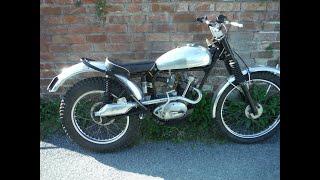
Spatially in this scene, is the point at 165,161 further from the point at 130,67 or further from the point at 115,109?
the point at 130,67

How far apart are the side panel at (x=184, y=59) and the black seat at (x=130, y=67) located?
0.10 meters

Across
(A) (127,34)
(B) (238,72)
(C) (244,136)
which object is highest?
(A) (127,34)

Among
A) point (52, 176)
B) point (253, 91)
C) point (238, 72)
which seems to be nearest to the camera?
point (52, 176)

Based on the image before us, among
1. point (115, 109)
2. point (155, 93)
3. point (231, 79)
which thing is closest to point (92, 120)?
point (115, 109)

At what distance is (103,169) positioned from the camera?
12.1 ft

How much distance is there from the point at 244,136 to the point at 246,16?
122 cm

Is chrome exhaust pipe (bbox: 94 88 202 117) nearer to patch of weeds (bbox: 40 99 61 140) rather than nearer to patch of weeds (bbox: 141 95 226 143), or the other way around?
patch of weeds (bbox: 141 95 226 143)

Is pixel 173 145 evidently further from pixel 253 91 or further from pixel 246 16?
pixel 246 16

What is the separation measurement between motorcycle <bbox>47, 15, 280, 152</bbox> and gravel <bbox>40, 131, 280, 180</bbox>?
4.9 inches

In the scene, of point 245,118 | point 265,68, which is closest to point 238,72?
point 265,68

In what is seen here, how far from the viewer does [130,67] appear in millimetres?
3670

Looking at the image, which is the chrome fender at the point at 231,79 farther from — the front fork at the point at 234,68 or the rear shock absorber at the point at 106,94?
the rear shock absorber at the point at 106,94

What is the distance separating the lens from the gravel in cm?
361

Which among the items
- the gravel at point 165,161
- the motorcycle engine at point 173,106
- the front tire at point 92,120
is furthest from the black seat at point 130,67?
the gravel at point 165,161
